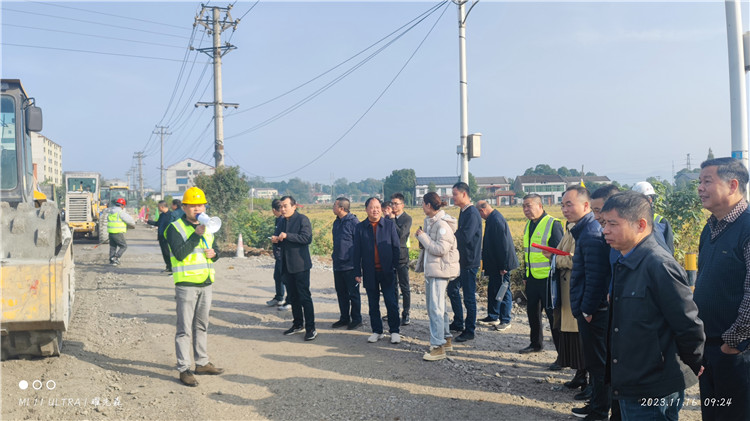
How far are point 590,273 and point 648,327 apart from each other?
53.1 inches

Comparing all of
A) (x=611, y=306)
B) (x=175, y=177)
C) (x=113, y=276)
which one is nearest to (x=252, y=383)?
(x=611, y=306)

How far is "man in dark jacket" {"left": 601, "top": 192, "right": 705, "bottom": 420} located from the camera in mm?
3057

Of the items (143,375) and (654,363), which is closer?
(654,363)

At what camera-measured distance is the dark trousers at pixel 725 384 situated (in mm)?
3383

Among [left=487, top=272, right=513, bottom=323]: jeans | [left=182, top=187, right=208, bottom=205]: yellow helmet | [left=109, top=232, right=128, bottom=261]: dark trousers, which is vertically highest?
[left=182, top=187, right=208, bottom=205]: yellow helmet

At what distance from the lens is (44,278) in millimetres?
5090

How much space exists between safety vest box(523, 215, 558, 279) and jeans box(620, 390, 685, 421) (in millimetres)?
→ 3161

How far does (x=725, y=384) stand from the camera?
11.4 feet

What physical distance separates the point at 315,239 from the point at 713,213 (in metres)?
16.0

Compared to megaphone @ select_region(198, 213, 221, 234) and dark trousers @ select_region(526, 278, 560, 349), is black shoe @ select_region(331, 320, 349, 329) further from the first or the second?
megaphone @ select_region(198, 213, 221, 234)

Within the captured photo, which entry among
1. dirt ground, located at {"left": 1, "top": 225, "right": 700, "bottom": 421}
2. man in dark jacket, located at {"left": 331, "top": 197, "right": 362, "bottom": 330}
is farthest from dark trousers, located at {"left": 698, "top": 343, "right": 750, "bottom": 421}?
man in dark jacket, located at {"left": 331, "top": 197, "right": 362, "bottom": 330}

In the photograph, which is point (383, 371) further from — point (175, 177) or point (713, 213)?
point (175, 177)

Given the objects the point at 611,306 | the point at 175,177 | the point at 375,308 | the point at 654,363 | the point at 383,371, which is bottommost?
the point at 383,371

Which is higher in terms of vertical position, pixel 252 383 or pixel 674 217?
pixel 674 217
